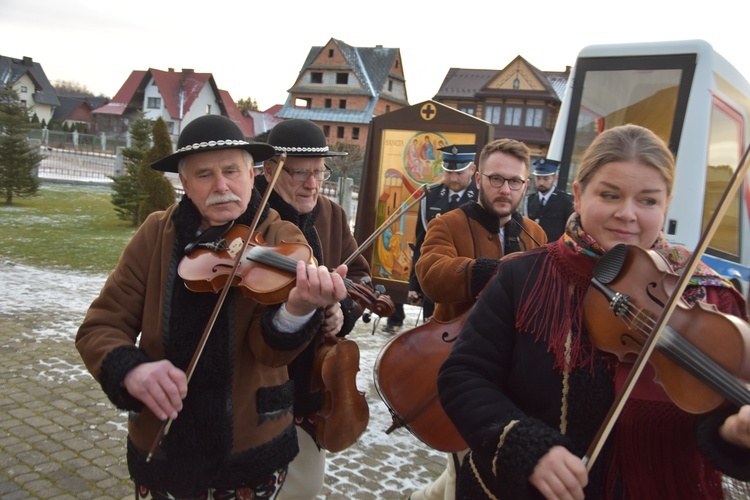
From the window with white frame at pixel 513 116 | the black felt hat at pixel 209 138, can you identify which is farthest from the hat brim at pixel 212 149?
the window with white frame at pixel 513 116

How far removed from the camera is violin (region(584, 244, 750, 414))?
48.6 inches

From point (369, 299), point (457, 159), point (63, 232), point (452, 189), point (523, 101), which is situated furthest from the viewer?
point (523, 101)

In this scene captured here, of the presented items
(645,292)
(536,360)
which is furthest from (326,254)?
(645,292)

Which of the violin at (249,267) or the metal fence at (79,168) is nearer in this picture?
the violin at (249,267)

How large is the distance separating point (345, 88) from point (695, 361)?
4653 centimetres

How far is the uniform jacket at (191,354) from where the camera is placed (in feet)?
6.56

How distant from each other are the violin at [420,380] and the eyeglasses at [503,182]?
759 millimetres

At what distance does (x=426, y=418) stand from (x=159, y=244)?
1.40 m

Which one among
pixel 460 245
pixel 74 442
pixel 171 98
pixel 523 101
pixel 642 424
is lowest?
pixel 74 442

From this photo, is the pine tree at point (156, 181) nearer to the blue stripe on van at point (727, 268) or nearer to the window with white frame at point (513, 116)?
the blue stripe on van at point (727, 268)

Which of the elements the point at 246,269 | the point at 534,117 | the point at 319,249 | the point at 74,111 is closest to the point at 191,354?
the point at 246,269

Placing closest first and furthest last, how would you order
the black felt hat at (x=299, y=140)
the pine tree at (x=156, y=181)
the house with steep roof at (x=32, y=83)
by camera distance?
the black felt hat at (x=299, y=140)
the pine tree at (x=156, y=181)
the house with steep roof at (x=32, y=83)

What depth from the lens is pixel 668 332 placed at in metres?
1.32

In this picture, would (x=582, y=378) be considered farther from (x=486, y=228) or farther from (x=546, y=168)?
(x=546, y=168)
